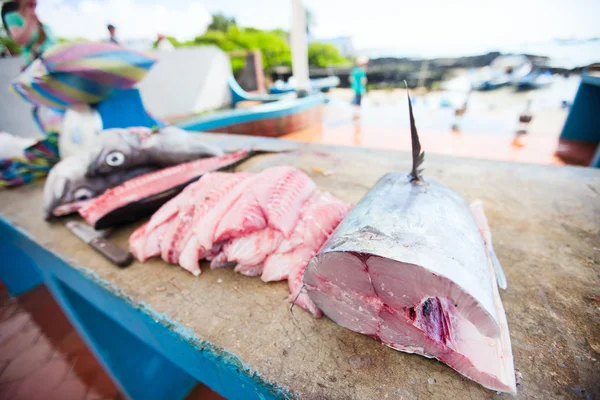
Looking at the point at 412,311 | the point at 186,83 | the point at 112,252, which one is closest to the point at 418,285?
the point at 412,311

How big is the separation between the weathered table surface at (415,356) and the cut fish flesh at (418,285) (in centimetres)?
10

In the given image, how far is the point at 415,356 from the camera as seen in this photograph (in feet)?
3.85

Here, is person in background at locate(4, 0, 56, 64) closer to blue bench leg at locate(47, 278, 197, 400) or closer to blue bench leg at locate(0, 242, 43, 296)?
blue bench leg at locate(0, 242, 43, 296)

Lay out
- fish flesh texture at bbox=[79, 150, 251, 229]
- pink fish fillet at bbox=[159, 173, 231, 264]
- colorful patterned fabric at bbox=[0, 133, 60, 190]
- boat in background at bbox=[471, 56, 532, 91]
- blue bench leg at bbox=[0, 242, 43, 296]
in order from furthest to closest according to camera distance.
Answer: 1. boat in background at bbox=[471, 56, 532, 91]
2. blue bench leg at bbox=[0, 242, 43, 296]
3. colorful patterned fabric at bbox=[0, 133, 60, 190]
4. fish flesh texture at bbox=[79, 150, 251, 229]
5. pink fish fillet at bbox=[159, 173, 231, 264]

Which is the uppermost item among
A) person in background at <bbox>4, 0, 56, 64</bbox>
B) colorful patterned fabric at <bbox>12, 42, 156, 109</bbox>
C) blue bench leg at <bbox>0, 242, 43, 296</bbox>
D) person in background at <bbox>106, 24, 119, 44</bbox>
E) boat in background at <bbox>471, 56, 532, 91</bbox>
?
person in background at <bbox>106, 24, 119, 44</bbox>

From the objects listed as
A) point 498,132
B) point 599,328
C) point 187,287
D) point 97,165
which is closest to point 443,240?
point 599,328

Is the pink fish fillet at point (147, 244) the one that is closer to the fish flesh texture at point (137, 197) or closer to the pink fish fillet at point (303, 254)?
the fish flesh texture at point (137, 197)

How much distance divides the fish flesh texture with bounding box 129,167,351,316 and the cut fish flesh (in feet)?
1.01

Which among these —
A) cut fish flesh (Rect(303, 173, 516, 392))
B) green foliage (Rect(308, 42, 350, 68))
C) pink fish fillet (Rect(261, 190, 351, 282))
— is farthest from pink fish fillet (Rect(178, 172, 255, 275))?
green foliage (Rect(308, 42, 350, 68))

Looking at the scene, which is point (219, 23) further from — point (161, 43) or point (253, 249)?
point (253, 249)

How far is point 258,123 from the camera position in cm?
821

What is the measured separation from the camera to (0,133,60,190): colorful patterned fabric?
3.62 m

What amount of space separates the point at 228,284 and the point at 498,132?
9.66 meters

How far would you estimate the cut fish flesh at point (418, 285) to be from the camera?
0.96m
